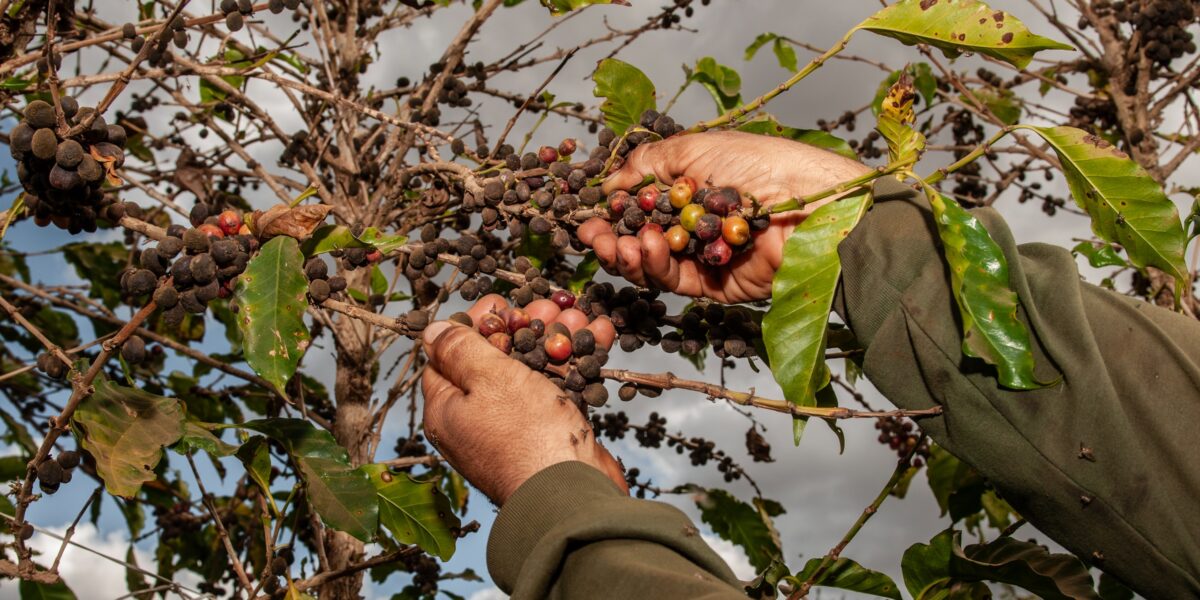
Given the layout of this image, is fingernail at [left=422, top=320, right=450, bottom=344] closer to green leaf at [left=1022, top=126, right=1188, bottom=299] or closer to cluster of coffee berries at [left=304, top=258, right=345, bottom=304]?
cluster of coffee berries at [left=304, top=258, right=345, bottom=304]

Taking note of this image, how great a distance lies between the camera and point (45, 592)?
2762 millimetres

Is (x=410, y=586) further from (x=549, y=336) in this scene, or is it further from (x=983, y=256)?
(x=983, y=256)

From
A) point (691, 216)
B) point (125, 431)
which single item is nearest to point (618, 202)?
point (691, 216)

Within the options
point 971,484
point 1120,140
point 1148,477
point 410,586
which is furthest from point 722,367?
point 1120,140

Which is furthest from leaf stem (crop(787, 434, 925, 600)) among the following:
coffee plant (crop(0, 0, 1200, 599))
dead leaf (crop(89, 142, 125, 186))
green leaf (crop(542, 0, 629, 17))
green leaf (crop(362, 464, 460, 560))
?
dead leaf (crop(89, 142, 125, 186))

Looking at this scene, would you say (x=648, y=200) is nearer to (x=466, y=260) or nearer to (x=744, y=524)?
(x=466, y=260)

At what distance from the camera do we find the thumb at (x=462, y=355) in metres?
1.63

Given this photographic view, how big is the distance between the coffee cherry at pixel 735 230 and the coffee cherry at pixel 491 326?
1.49ft

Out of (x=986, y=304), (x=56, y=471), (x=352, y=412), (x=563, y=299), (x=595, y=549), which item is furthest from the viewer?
(x=352, y=412)

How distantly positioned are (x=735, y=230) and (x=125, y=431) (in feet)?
4.38

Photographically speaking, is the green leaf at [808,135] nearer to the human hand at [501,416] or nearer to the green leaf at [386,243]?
the human hand at [501,416]

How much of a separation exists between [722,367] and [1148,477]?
5.51 ft

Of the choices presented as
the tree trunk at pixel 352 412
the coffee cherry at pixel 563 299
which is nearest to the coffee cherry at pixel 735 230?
the coffee cherry at pixel 563 299

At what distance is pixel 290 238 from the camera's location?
1.64m
